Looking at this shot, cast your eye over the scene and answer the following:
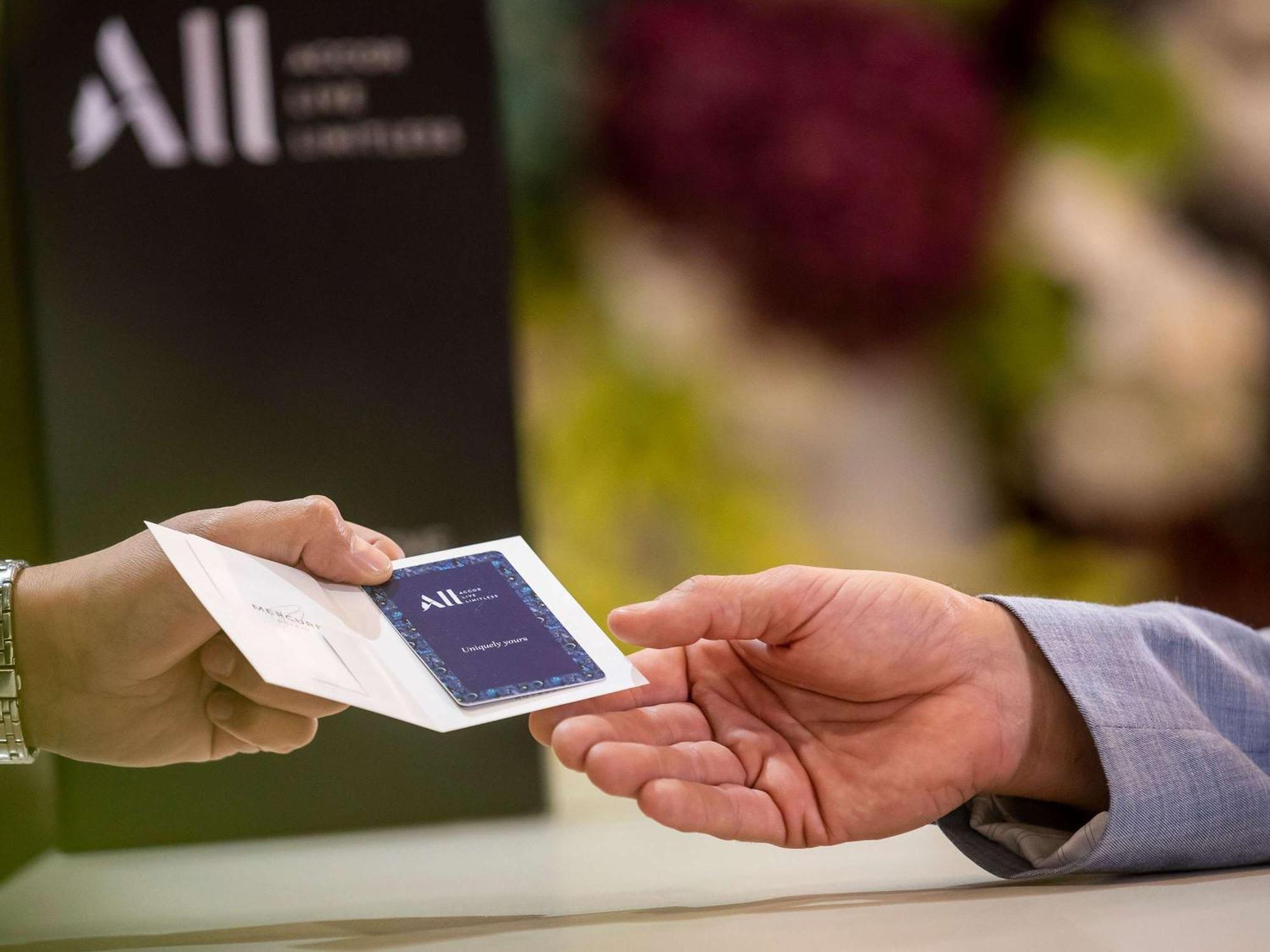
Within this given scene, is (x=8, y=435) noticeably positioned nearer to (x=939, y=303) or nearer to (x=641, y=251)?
(x=641, y=251)

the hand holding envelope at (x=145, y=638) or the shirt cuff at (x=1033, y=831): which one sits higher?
the hand holding envelope at (x=145, y=638)

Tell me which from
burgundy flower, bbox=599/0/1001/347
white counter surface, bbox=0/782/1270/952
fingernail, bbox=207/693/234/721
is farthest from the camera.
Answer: burgundy flower, bbox=599/0/1001/347

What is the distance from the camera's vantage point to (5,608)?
87cm

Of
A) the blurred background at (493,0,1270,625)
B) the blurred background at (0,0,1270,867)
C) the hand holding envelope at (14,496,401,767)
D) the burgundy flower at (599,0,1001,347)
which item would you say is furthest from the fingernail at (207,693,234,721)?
the burgundy flower at (599,0,1001,347)

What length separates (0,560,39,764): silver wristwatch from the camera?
0.87m

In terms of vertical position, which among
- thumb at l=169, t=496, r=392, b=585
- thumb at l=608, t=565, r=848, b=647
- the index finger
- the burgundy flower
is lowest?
the index finger

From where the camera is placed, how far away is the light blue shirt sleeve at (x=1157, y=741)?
0.83 metres

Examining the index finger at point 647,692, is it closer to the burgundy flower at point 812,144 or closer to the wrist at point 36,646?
the wrist at point 36,646

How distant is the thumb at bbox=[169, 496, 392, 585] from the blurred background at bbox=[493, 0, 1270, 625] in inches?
44.0

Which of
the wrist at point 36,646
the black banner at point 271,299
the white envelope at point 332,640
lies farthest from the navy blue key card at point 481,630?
the black banner at point 271,299

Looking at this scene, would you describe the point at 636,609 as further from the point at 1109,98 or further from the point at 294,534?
the point at 1109,98

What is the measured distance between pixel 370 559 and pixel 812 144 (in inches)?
54.3

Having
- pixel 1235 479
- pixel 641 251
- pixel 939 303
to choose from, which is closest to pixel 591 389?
pixel 641 251

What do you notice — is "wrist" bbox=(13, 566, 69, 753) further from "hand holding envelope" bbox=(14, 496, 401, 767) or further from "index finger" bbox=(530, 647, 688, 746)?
"index finger" bbox=(530, 647, 688, 746)
